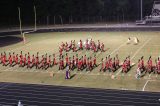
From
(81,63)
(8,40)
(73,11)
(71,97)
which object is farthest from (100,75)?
(73,11)

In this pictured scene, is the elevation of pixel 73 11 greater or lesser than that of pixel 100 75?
greater

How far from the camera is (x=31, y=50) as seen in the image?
42.7 m

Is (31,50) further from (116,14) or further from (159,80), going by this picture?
(116,14)

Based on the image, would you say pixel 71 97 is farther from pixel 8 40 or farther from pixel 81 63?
pixel 8 40

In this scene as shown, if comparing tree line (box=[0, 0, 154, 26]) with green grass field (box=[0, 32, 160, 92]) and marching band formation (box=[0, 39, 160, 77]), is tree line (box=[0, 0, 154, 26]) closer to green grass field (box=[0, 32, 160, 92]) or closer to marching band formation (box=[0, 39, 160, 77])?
green grass field (box=[0, 32, 160, 92])

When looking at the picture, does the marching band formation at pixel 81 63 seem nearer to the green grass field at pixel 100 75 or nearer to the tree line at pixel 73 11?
the green grass field at pixel 100 75

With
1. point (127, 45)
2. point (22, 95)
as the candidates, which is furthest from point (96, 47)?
point (22, 95)

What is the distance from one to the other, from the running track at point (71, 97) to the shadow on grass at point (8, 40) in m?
23.6

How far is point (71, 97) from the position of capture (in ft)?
76.9

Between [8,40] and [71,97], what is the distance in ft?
103

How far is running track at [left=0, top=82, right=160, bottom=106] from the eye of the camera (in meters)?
22.1

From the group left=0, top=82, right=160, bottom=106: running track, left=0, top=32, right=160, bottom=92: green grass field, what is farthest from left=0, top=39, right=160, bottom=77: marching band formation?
left=0, top=82, right=160, bottom=106: running track

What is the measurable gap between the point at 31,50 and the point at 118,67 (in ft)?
51.0

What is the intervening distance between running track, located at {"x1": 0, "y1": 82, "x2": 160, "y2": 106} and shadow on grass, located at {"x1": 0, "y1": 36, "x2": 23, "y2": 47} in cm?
2362
